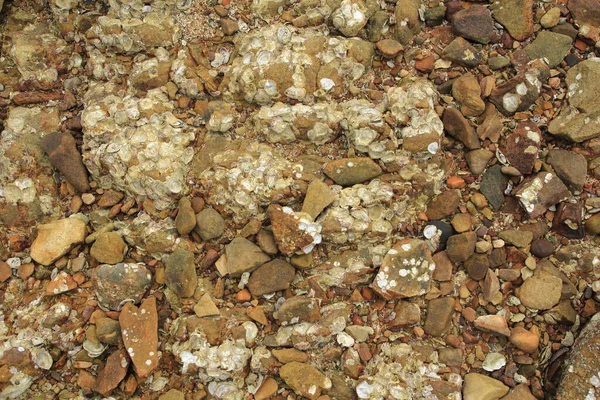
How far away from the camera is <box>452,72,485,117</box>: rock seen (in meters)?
3.46

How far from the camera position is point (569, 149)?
344 centimetres

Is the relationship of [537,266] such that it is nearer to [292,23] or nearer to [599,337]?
[599,337]

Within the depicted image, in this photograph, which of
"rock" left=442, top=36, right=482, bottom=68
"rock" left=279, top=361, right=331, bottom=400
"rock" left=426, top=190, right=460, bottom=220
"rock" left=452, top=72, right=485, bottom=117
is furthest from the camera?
"rock" left=442, top=36, right=482, bottom=68

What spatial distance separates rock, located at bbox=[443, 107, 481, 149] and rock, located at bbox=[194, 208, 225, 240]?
176 cm

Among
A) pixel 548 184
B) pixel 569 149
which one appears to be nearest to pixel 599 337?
pixel 548 184

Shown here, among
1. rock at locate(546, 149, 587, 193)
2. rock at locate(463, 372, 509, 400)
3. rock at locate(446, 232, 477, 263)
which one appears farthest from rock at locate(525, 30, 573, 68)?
rock at locate(463, 372, 509, 400)

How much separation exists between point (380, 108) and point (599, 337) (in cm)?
203

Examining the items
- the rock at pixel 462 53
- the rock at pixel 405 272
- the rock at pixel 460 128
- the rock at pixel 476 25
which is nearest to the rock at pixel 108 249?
the rock at pixel 405 272

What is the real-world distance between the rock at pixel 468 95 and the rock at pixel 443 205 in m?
0.62

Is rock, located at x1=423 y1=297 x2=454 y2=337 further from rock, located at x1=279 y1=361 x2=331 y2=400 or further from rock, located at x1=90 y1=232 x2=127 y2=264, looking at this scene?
rock, located at x1=90 y1=232 x2=127 y2=264

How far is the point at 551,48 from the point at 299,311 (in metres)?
2.67

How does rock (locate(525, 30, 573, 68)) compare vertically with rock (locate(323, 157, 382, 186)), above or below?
above

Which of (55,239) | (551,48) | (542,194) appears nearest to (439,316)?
(542,194)

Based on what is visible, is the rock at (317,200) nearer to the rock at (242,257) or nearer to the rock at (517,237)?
the rock at (242,257)
